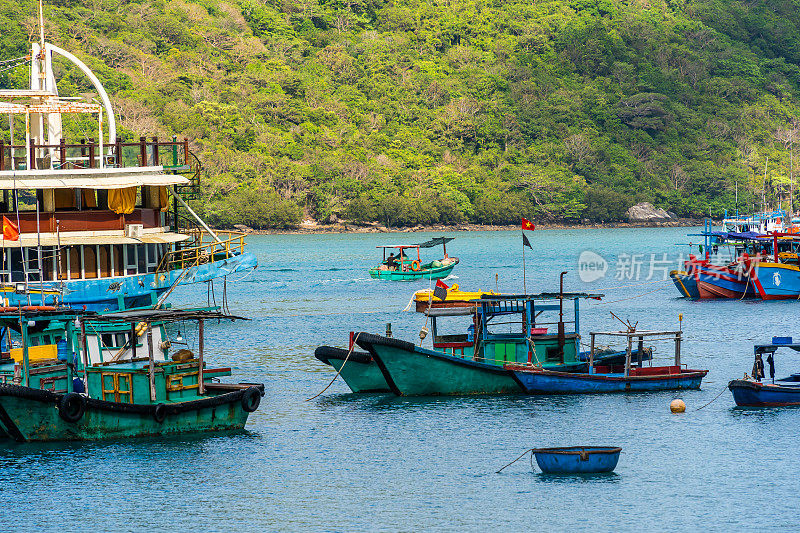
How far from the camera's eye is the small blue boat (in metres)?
27.9

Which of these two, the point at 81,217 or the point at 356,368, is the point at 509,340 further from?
the point at 81,217

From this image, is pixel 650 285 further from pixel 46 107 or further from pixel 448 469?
pixel 448 469

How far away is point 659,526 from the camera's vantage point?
24.6 meters

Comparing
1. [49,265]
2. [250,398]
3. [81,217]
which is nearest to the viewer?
[250,398]

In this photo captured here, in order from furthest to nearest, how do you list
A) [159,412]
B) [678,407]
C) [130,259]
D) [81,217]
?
1. [130,259]
2. [81,217]
3. [678,407]
4. [159,412]

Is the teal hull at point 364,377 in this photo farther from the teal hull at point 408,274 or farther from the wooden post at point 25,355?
the teal hull at point 408,274

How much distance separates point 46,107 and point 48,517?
1153 inches

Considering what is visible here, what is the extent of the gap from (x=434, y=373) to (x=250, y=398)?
7.24 m

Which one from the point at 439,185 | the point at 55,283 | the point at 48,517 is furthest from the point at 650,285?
the point at 439,185

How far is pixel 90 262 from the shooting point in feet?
163

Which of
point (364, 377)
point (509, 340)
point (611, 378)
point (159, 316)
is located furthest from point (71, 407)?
point (611, 378)

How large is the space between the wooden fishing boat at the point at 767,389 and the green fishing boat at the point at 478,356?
552 cm

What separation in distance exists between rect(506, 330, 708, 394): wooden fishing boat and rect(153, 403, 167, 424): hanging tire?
1215 cm

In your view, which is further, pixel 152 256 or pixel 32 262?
pixel 152 256
